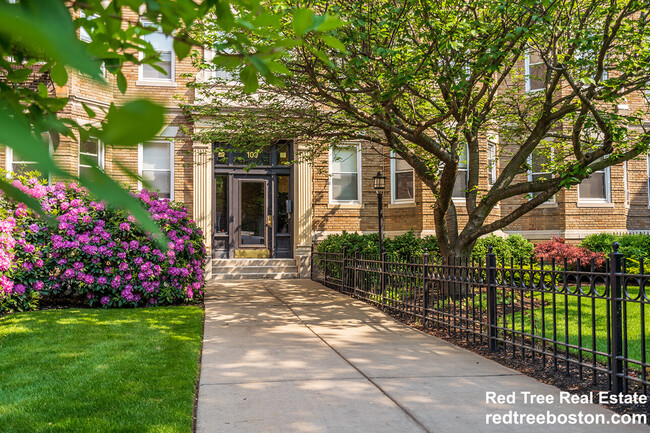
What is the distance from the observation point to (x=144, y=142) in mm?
634

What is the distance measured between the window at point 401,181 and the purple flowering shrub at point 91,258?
27.5 feet

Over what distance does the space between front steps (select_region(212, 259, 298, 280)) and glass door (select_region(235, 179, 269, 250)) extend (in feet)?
2.48

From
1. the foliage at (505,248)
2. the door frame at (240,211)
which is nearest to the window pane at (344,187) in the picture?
the door frame at (240,211)

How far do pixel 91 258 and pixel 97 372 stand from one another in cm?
515

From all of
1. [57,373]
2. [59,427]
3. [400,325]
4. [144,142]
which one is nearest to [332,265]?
[400,325]

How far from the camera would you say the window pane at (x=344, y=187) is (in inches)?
677

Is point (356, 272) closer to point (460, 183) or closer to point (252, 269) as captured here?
point (252, 269)

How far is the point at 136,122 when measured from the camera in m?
0.61

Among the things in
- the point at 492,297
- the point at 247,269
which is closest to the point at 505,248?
the point at 247,269

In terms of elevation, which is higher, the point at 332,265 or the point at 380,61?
the point at 380,61

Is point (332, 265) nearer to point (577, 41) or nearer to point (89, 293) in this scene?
point (89, 293)

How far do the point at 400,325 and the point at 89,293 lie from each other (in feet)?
19.3

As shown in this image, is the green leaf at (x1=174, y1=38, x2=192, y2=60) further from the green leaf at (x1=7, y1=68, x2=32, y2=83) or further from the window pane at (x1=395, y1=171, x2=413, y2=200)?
the window pane at (x1=395, y1=171, x2=413, y2=200)

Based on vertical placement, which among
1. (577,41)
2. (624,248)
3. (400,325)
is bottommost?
(400,325)
